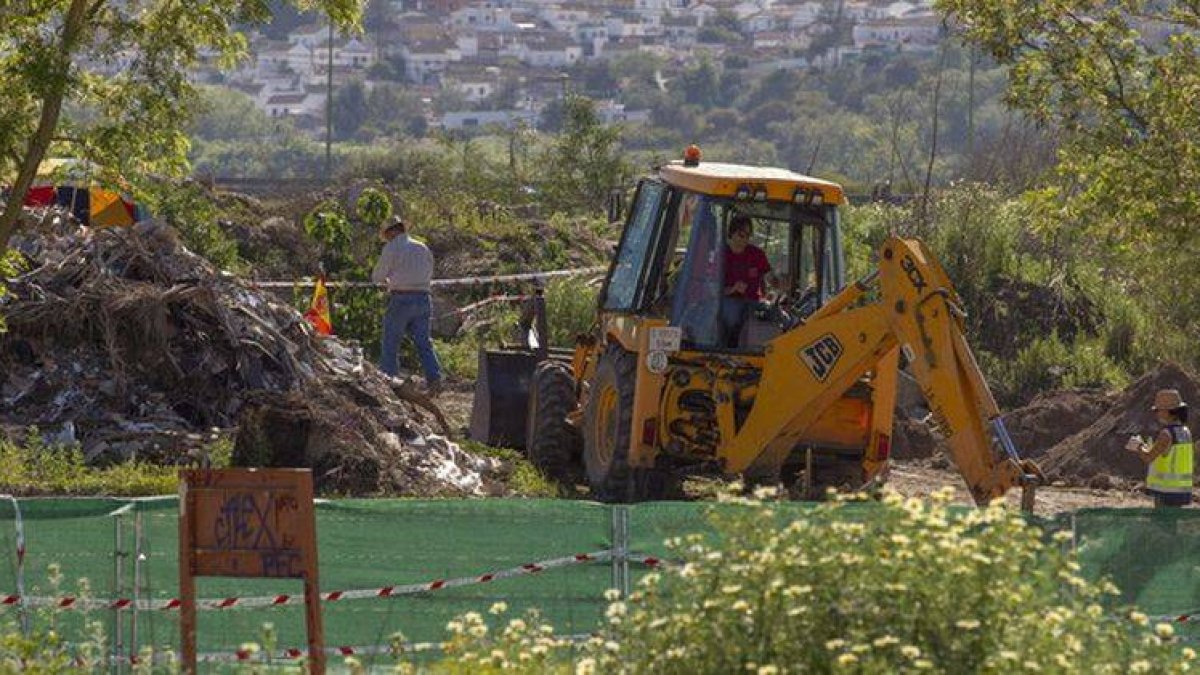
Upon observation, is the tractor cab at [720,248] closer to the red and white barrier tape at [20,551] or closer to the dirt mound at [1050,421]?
the dirt mound at [1050,421]

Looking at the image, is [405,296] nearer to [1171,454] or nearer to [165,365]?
[165,365]

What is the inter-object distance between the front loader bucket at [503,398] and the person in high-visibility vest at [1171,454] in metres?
5.46

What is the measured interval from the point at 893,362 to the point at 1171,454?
2.03m

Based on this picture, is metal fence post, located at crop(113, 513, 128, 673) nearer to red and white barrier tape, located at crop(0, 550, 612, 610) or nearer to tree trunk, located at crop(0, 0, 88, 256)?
red and white barrier tape, located at crop(0, 550, 612, 610)

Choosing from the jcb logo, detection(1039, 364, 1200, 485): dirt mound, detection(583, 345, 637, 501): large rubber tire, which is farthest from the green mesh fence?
detection(1039, 364, 1200, 485): dirt mound

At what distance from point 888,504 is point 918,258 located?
7.93 meters

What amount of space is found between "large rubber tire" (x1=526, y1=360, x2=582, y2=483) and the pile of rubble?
454mm

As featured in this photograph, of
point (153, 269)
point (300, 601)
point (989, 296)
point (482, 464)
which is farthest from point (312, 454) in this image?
point (989, 296)

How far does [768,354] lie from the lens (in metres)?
17.7

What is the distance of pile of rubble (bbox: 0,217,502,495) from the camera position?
65.1 ft

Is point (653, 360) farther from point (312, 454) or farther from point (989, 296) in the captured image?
point (989, 296)

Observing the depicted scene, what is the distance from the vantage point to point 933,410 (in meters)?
16.7

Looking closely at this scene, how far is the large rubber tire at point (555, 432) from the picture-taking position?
20406 millimetres

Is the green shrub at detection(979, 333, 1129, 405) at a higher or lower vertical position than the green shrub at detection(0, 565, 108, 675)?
lower
